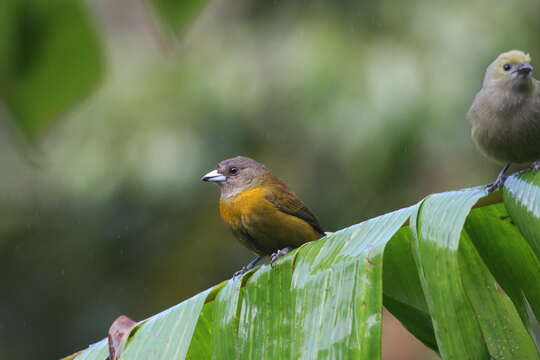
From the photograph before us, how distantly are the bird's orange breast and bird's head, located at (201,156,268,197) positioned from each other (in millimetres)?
111

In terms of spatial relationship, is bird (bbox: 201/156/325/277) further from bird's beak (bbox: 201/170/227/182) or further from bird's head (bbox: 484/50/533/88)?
bird's head (bbox: 484/50/533/88)

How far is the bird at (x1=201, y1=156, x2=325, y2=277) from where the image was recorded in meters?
4.01

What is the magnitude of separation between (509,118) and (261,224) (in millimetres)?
1392

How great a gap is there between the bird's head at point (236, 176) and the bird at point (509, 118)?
141 centimetres

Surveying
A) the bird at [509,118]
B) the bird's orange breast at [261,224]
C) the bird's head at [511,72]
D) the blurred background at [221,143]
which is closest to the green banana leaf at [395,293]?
the bird at [509,118]

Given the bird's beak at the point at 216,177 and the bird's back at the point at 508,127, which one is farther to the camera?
the bird's beak at the point at 216,177

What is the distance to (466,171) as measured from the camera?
8672 mm

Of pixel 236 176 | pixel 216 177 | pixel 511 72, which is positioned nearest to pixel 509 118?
pixel 511 72

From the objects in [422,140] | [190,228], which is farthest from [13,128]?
[190,228]

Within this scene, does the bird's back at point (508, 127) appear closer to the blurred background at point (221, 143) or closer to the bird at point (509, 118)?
the bird at point (509, 118)

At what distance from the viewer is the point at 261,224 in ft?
13.1

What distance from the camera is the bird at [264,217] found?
13.2 feet

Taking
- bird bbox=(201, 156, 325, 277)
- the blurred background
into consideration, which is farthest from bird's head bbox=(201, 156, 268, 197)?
the blurred background

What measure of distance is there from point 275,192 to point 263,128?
188 inches
